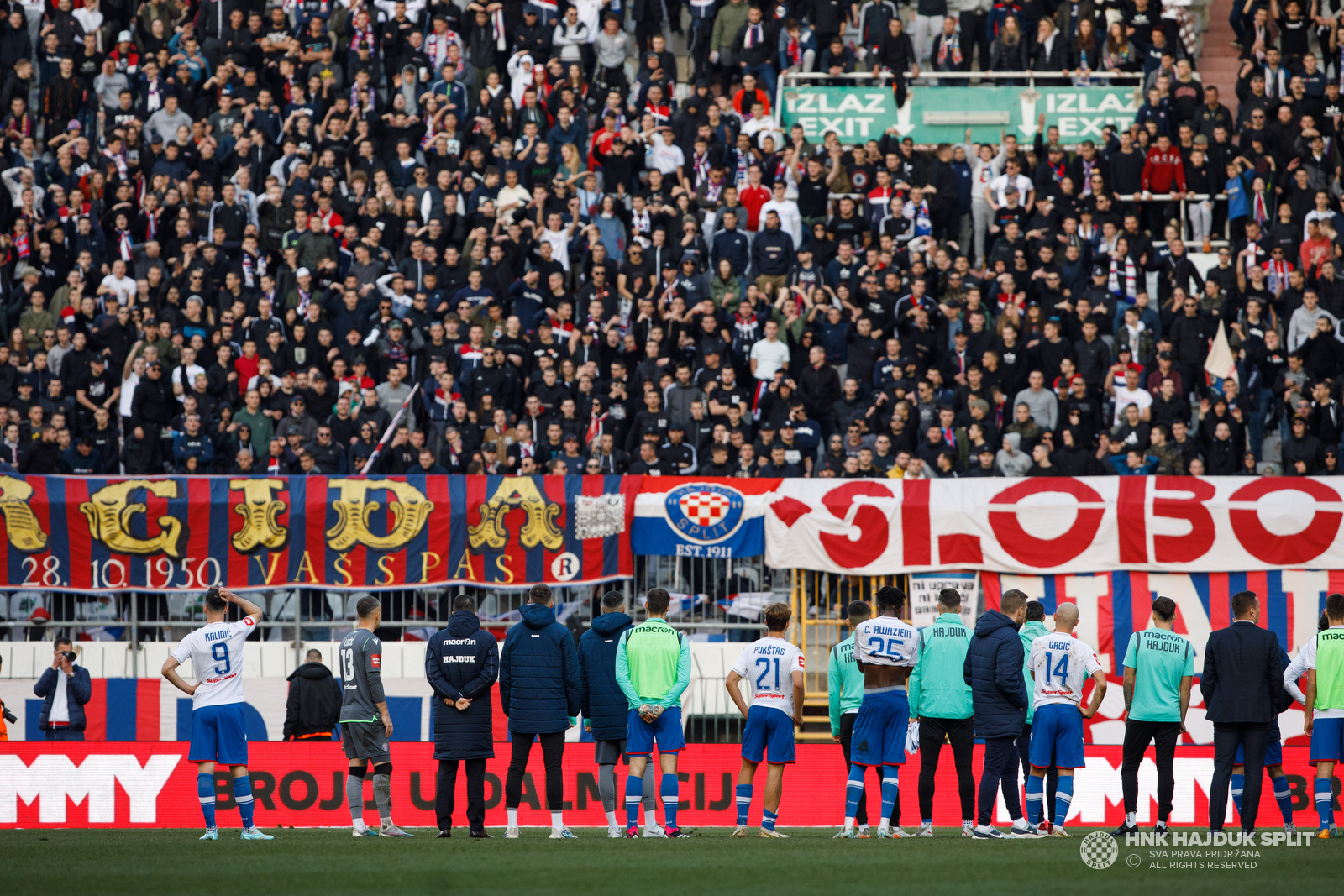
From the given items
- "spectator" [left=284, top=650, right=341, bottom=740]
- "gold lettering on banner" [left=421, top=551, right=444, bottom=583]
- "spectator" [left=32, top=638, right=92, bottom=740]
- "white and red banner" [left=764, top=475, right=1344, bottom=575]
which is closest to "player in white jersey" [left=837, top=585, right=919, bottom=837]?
"spectator" [left=284, top=650, right=341, bottom=740]

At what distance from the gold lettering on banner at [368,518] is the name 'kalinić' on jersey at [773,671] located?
704 cm

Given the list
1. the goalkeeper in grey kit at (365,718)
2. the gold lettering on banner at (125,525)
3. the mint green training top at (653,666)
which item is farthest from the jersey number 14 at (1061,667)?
the gold lettering on banner at (125,525)

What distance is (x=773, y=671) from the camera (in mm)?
13172

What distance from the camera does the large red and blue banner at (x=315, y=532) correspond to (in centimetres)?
1920

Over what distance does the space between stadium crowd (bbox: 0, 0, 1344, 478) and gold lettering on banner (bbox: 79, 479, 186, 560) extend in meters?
1.52

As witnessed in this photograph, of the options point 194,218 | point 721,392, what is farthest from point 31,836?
point 194,218

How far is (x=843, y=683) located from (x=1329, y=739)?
380 cm

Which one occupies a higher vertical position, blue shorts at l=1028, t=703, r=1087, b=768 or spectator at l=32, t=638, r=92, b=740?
blue shorts at l=1028, t=703, r=1087, b=768

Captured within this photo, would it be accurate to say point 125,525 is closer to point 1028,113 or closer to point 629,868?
point 629,868

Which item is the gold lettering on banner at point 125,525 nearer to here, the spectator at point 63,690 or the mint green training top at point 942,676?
the spectator at point 63,690

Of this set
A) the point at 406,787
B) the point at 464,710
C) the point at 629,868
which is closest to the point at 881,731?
the point at 629,868

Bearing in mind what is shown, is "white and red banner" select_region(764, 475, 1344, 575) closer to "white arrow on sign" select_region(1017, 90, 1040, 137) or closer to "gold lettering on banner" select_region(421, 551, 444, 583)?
"gold lettering on banner" select_region(421, 551, 444, 583)

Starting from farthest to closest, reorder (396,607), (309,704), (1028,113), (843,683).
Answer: (1028,113), (396,607), (309,704), (843,683)

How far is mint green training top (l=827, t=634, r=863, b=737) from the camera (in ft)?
44.0
